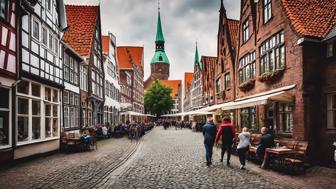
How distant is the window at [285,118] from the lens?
13.5 m

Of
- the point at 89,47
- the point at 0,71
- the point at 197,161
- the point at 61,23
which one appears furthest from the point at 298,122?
the point at 89,47

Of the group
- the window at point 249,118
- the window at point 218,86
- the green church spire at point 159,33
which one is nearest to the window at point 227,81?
the window at point 218,86

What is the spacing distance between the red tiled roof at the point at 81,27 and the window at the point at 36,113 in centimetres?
811

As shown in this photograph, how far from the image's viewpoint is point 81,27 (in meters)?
25.4

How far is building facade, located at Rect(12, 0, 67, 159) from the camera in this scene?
12.8m

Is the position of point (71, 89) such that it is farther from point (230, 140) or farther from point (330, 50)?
point (330, 50)

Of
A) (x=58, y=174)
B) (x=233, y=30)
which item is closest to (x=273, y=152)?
(x=58, y=174)

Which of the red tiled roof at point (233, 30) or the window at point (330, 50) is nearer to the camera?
the window at point (330, 50)

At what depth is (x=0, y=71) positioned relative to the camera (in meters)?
10.5

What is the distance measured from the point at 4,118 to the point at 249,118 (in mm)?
13967

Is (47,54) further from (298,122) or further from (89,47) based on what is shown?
(298,122)

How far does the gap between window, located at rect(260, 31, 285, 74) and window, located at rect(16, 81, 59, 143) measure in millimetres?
11058

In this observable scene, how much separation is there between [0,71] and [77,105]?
1190 centimetres

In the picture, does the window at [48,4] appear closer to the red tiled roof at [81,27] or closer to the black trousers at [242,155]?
the red tiled roof at [81,27]
